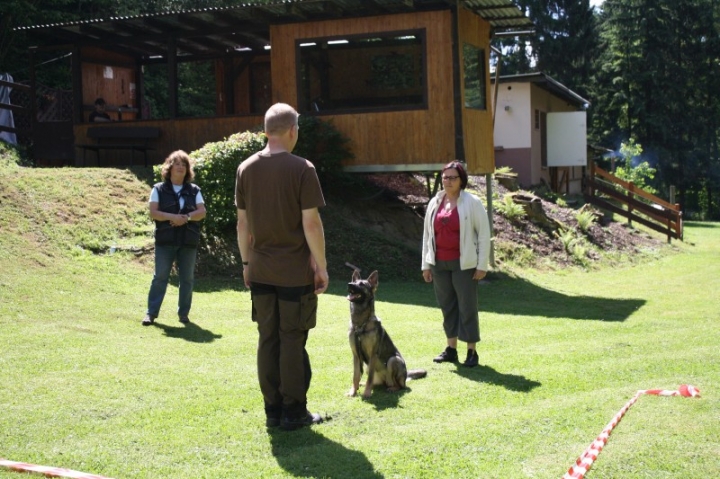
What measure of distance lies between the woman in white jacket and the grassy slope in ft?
1.48

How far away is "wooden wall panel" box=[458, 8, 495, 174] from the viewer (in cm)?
1731

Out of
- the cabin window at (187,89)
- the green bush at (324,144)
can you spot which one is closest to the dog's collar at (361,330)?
the green bush at (324,144)

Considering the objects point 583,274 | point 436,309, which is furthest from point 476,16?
point 436,309

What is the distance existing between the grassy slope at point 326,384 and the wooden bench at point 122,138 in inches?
220

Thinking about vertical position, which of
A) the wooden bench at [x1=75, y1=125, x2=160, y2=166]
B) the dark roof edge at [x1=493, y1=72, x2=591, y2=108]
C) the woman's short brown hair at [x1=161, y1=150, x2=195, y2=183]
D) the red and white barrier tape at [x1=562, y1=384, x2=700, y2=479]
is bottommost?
the red and white barrier tape at [x1=562, y1=384, x2=700, y2=479]

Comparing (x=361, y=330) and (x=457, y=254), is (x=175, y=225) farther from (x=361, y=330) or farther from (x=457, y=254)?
(x=361, y=330)

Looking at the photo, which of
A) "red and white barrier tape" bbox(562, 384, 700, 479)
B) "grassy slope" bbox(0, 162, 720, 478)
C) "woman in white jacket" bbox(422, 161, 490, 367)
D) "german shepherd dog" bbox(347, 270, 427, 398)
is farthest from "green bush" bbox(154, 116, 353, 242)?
"red and white barrier tape" bbox(562, 384, 700, 479)

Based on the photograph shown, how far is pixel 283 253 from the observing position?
563 centimetres

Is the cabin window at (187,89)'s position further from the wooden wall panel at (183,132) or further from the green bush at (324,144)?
the green bush at (324,144)

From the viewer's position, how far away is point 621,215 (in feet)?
97.8

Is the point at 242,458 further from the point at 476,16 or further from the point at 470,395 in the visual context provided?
the point at 476,16

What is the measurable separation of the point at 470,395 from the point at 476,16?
43.0 ft

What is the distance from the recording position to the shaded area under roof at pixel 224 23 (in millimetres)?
17422

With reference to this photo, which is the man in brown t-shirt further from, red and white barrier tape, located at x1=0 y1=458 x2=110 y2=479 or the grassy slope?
red and white barrier tape, located at x1=0 y1=458 x2=110 y2=479
